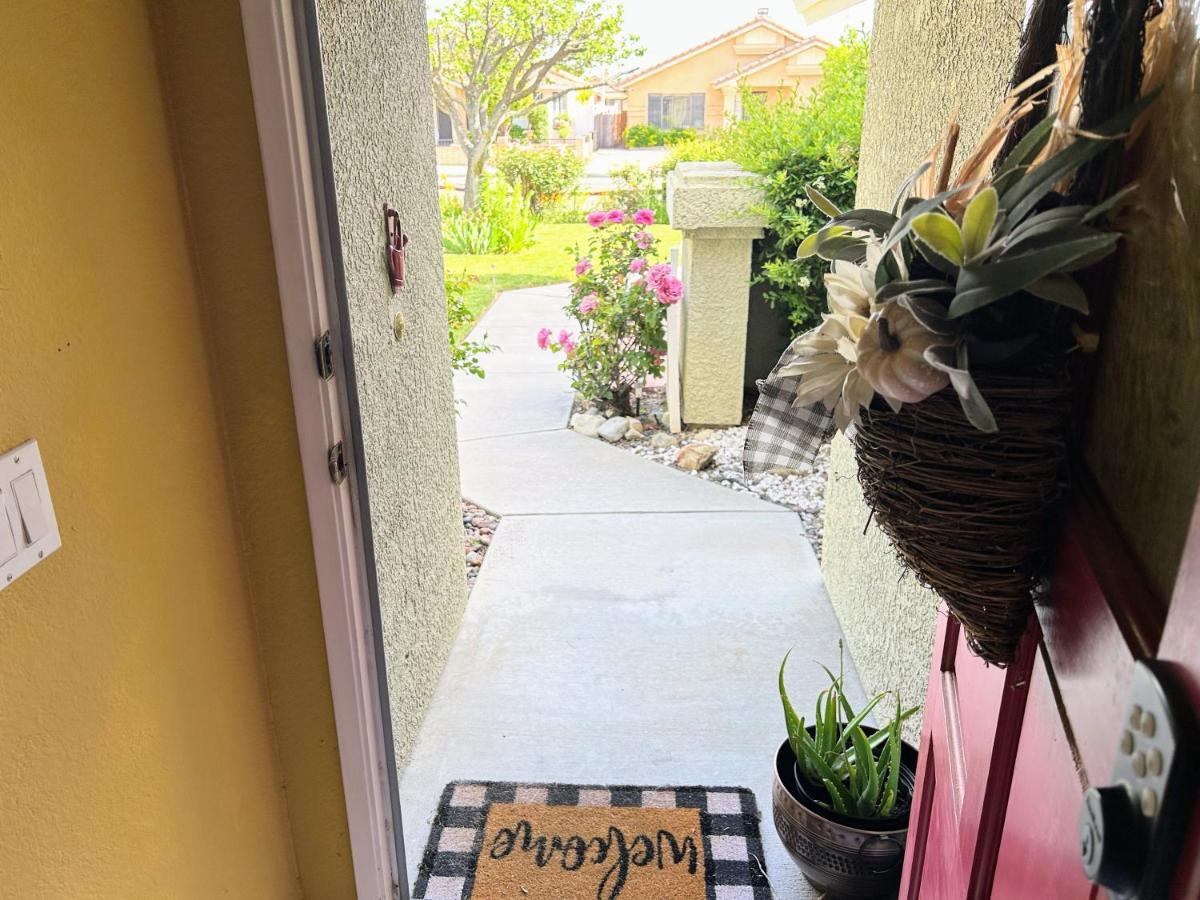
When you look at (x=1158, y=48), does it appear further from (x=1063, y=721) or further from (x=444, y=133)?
(x=444, y=133)

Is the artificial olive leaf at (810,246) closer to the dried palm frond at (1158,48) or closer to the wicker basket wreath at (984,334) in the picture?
the wicker basket wreath at (984,334)

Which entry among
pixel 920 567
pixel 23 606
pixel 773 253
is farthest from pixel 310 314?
pixel 773 253

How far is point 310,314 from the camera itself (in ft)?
4.12

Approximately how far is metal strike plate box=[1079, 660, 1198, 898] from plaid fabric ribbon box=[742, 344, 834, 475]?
434 millimetres

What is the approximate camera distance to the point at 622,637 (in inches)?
107

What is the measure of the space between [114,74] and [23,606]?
2.07 ft

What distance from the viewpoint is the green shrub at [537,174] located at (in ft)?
36.9

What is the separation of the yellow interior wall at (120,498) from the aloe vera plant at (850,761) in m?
1.01

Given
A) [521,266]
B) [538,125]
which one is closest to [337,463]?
[521,266]

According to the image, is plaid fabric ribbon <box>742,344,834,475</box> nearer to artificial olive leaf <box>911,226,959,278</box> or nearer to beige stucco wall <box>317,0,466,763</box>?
artificial olive leaf <box>911,226,959,278</box>

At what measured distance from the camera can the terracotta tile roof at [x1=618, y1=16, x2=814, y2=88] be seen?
57.2 ft

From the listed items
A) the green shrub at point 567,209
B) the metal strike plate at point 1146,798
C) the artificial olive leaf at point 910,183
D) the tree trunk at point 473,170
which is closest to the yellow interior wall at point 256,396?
the artificial olive leaf at point 910,183

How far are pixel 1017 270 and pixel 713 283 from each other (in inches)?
144

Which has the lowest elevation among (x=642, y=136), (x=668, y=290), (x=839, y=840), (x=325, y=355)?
(x=839, y=840)
